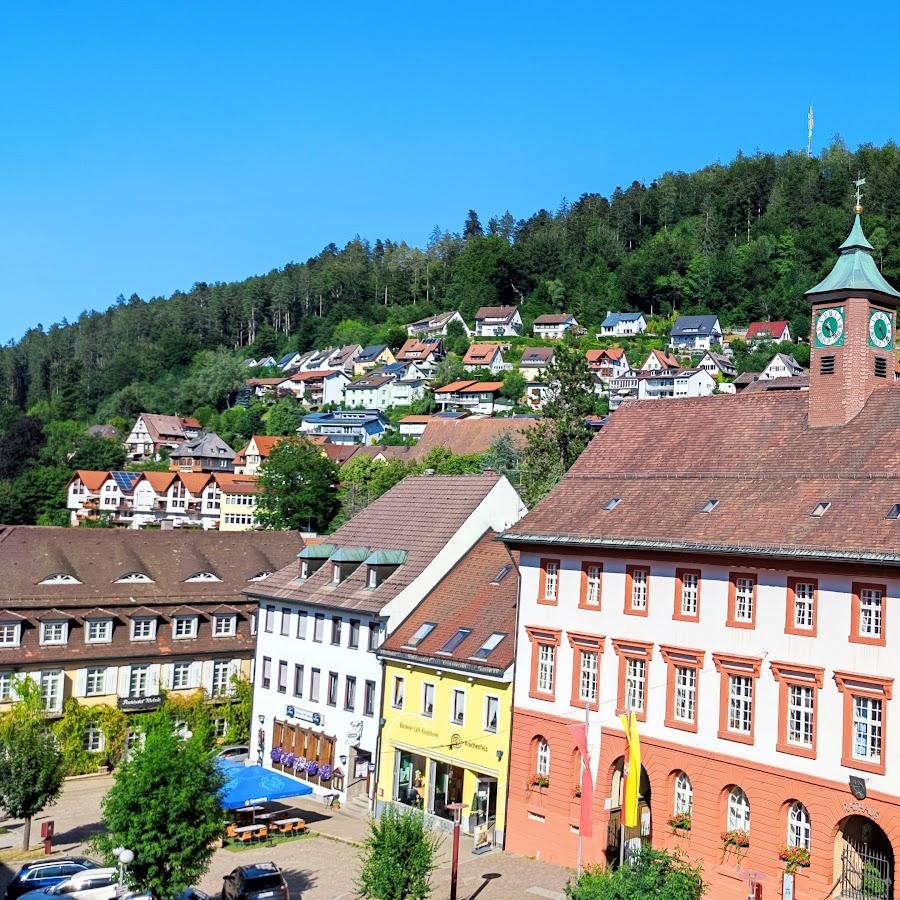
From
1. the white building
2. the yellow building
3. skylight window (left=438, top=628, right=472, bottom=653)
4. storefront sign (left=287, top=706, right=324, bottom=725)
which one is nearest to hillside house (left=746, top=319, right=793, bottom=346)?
the white building

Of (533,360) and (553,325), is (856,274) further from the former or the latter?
(553,325)

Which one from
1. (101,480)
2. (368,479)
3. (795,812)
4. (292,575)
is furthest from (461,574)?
(101,480)

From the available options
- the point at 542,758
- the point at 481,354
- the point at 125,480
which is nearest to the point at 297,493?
the point at 125,480

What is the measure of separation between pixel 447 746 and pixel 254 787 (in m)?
6.31

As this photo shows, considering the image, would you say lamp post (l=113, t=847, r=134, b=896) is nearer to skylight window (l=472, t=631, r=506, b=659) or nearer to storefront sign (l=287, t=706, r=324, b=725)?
skylight window (l=472, t=631, r=506, b=659)

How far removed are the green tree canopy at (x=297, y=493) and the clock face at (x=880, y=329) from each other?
75163 millimetres

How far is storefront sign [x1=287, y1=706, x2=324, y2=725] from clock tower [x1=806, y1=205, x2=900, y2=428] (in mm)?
21789

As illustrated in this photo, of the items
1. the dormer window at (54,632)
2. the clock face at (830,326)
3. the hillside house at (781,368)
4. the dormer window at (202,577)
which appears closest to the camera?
the clock face at (830,326)

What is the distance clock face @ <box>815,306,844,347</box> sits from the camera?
32938 millimetres

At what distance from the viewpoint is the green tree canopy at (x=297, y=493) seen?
342ft

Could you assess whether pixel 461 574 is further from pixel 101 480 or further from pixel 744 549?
pixel 101 480

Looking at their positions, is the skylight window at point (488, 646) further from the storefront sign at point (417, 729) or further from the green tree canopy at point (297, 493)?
the green tree canopy at point (297, 493)

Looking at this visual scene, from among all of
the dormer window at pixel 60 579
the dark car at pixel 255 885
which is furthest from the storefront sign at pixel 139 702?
the dark car at pixel 255 885

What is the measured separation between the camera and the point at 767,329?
163 m
